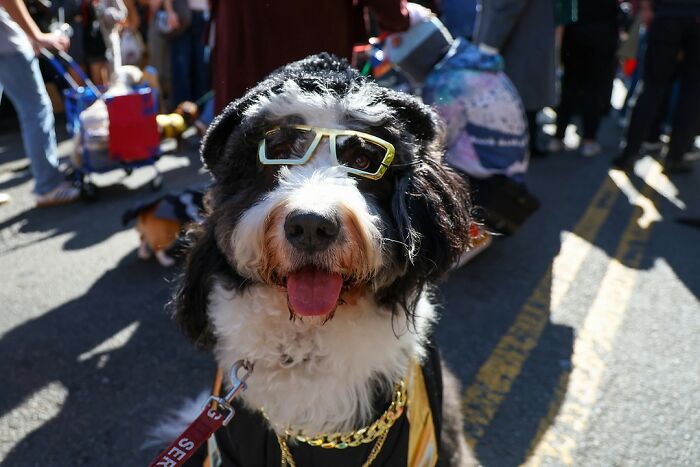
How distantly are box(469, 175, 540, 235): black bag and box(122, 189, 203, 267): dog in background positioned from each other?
5.65ft

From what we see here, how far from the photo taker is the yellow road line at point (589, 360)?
2.23 metres

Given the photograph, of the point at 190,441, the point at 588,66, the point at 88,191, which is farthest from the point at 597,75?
the point at 190,441

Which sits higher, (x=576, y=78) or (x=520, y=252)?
(x=576, y=78)

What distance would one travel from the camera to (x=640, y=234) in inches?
170

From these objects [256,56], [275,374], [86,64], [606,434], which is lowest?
[86,64]

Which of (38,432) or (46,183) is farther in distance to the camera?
(46,183)

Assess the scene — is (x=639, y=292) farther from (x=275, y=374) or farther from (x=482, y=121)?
(x=275, y=374)

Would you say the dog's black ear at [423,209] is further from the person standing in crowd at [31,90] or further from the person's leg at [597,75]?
the person's leg at [597,75]

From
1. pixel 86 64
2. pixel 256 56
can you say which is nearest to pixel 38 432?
pixel 256 56

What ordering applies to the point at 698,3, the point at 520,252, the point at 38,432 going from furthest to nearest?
1. the point at 698,3
2. the point at 520,252
3. the point at 38,432

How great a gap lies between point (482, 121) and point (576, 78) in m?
3.42

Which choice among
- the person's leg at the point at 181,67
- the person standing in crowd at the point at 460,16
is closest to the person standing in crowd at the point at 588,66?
the person standing in crowd at the point at 460,16

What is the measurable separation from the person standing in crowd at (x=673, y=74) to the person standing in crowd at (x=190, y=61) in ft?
16.9

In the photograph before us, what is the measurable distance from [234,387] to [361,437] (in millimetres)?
382
